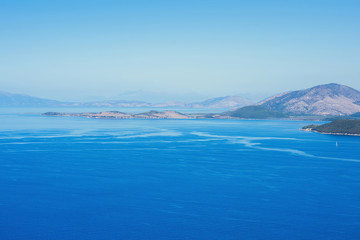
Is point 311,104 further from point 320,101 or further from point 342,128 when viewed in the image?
point 342,128

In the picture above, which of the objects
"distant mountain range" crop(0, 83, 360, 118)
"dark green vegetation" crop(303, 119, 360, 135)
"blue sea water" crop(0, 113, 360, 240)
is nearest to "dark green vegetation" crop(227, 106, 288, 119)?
"distant mountain range" crop(0, 83, 360, 118)

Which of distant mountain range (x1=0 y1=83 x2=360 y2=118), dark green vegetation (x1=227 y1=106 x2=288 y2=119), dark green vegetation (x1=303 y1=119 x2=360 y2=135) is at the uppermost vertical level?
distant mountain range (x1=0 y1=83 x2=360 y2=118)

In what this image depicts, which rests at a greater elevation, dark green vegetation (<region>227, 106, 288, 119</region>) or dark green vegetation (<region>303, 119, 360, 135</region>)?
dark green vegetation (<region>227, 106, 288, 119</region>)

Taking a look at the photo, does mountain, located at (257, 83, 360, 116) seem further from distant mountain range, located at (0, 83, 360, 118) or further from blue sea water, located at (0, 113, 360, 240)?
blue sea water, located at (0, 113, 360, 240)

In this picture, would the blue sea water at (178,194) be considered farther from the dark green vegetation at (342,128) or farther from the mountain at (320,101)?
the mountain at (320,101)

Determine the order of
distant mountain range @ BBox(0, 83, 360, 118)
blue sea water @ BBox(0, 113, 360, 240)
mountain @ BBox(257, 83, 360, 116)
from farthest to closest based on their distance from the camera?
mountain @ BBox(257, 83, 360, 116) < distant mountain range @ BBox(0, 83, 360, 118) < blue sea water @ BBox(0, 113, 360, 240)

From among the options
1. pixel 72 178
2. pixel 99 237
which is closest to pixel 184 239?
pixel 99 237

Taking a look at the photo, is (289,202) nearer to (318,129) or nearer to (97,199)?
(97,199)
